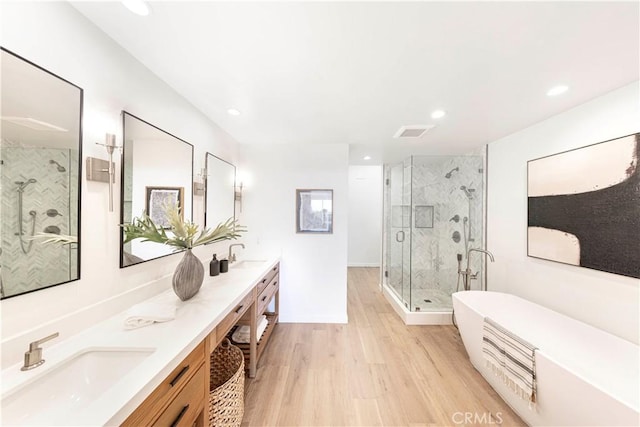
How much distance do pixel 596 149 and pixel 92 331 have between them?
11.9 ft

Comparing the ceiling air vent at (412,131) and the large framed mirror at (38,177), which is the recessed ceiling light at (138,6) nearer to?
the large framed mirror at (38,177)

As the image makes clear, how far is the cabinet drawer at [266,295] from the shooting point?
7.31 ft

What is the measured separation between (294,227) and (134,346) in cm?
219

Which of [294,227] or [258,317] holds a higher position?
[294,227]

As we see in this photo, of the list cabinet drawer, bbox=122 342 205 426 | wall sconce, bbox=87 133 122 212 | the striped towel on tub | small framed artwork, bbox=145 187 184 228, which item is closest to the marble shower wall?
the striped towel on tub

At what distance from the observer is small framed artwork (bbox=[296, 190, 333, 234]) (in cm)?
307

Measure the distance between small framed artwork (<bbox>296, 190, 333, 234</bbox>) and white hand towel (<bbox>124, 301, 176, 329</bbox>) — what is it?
1885 millimetres

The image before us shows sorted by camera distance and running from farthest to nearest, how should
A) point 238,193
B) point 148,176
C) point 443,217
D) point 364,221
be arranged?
point 364,221, point 443,217, point 238,193, point 148,176

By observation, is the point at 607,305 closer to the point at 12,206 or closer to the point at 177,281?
the point at 177,281

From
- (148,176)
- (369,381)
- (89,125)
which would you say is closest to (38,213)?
(89,125)

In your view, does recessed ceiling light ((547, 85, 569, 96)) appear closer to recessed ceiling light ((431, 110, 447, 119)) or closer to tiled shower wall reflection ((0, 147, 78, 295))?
recessed ceiling light ((431, 110, 447, 119))

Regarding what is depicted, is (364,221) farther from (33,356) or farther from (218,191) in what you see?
(33,356)

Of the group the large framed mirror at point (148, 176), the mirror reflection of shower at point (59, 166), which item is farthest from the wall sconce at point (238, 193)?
the mirror reflection of shower at point (59, 166)

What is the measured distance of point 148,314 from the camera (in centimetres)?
121
